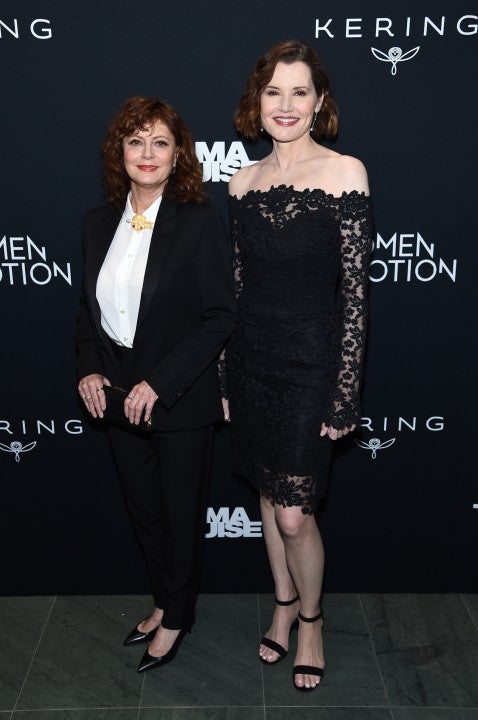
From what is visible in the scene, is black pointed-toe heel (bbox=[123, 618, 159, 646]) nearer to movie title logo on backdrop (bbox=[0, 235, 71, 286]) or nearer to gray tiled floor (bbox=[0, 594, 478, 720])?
gray tiled floor (bbox=[0, 594, 478, 720])

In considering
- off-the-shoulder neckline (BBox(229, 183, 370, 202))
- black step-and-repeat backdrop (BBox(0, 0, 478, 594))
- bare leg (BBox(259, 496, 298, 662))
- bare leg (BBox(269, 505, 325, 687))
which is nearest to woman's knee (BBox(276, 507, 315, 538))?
bare leg (BBox(269, 505, 325, 687))

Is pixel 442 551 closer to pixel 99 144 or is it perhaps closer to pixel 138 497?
pixel 138 497

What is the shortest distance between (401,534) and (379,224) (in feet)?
4.10

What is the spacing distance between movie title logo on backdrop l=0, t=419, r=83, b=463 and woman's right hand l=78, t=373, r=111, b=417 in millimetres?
516

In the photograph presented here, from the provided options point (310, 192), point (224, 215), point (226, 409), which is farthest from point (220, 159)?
point (226, 409)

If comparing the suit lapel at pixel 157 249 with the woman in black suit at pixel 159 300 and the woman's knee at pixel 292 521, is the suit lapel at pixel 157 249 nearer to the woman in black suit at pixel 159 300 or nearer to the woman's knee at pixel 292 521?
the woman in black suit at pixel 159 300

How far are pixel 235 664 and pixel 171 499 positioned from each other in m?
0.68

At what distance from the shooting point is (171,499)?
2.61 m

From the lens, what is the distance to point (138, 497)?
2707 millimetres

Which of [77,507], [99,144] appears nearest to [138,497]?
[77,507]

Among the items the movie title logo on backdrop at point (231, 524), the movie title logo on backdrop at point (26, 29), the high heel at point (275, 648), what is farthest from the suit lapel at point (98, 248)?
the high heel at point (275, 648)

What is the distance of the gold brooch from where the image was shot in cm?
244

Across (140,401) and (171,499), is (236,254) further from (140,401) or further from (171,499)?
(171,499)

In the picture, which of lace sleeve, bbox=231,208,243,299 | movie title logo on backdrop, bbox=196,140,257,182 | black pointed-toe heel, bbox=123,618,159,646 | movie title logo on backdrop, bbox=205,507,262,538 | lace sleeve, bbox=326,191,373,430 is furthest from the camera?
movie title logo on backdrop, bbox=205,507,262,538
